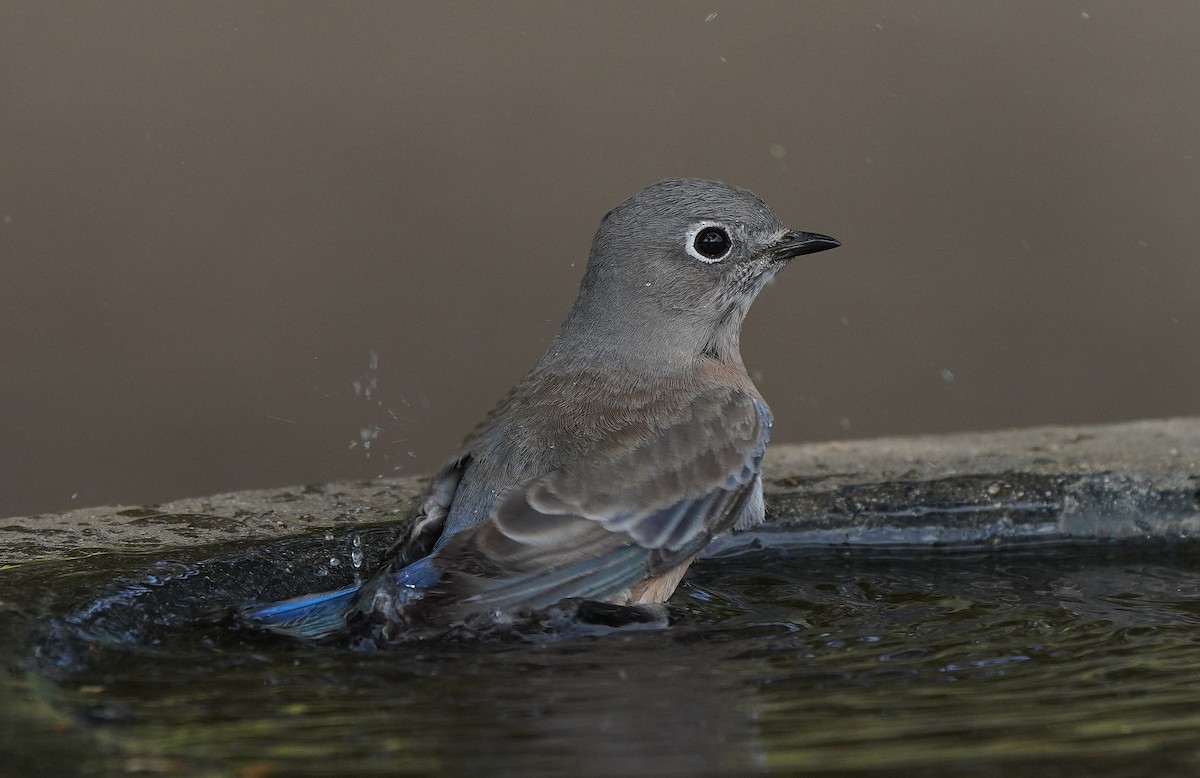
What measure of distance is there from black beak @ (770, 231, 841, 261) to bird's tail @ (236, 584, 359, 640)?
226 centimetres

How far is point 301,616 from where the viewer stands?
409cm

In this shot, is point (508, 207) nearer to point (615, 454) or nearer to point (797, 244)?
point (797, 244)

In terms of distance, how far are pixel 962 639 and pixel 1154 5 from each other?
11214 mm

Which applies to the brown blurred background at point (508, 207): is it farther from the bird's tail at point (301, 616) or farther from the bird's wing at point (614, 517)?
the bird's tail at point (301, 616)

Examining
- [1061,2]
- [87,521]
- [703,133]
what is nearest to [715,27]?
[703,133]

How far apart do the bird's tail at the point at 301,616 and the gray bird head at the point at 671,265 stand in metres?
1.67

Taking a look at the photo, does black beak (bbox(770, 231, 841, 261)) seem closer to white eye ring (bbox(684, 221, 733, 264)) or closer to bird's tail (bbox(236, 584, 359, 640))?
white eye ring (bbox(684, 221, 733, 264))

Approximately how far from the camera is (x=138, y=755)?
9.58 ft

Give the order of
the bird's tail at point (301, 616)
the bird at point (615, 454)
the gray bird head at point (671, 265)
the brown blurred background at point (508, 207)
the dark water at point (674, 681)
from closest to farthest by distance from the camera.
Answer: the dark water at point (674, 681), the bird's tail at point (301, 616), the bird at point (615, 454), the gray bird head at point (671, 265), the brown blurred background at point (508, 207)

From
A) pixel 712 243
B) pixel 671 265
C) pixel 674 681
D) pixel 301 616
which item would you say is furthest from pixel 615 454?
pixel 674 681

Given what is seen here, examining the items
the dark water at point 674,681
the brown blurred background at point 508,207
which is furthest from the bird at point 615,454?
the brown blurred background at point 508,207

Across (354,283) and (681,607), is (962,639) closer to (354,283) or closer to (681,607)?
(681,607)

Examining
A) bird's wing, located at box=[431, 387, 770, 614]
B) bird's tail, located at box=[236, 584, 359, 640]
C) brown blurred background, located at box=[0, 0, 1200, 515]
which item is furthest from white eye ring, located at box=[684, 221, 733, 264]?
brown blurred background, located at box=[0, 0, 1200, 515]

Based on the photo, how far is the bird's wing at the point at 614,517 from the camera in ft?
14.4
